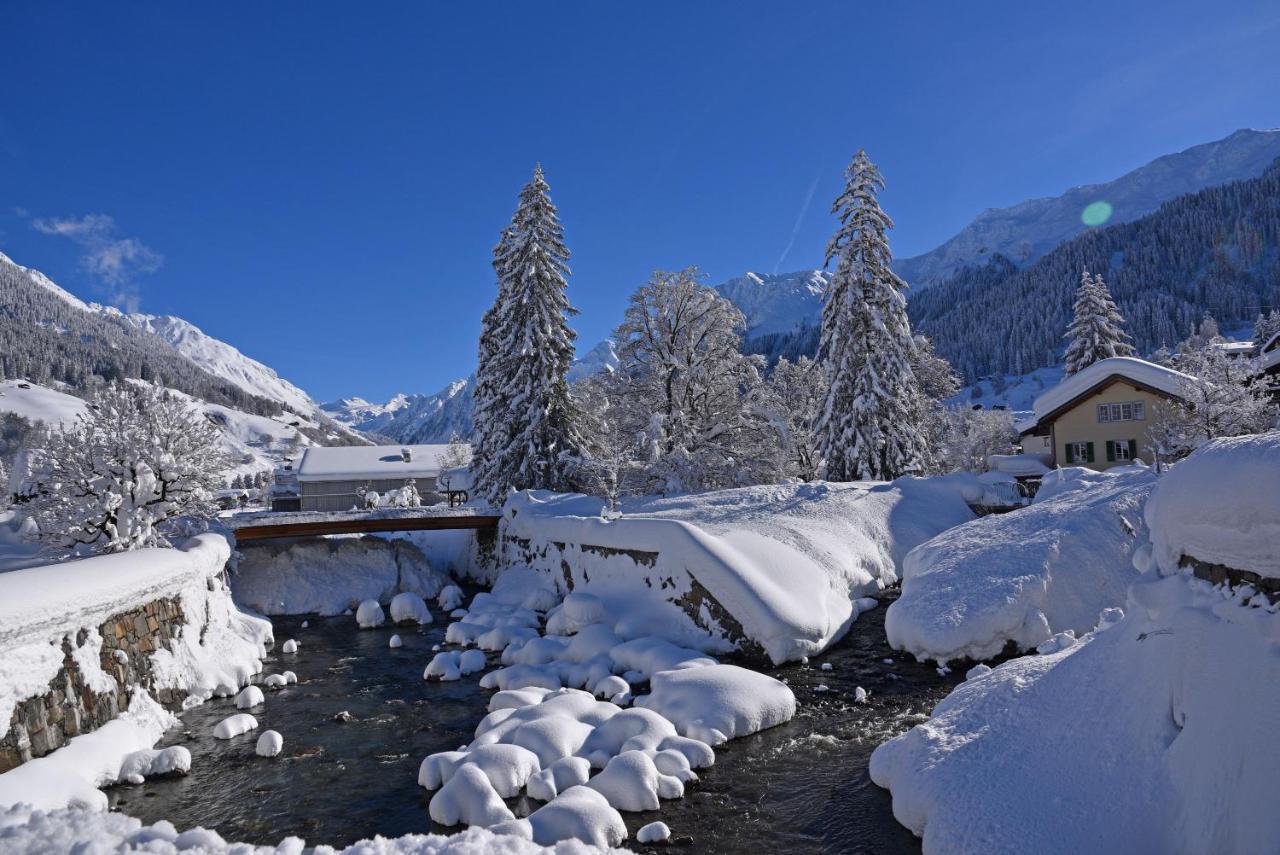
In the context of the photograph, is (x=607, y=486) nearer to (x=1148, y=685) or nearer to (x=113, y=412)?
(x=113, y=412)

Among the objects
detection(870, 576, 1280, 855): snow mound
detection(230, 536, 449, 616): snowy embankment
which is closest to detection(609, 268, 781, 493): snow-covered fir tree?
detection(230, 536, 449, 616): snowy embankment

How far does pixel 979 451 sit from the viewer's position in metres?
55.9

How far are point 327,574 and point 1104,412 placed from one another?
37.4 m

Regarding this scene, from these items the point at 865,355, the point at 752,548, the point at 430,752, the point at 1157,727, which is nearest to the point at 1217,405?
the point at 865,355

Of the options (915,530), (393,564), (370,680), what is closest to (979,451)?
(915,530)

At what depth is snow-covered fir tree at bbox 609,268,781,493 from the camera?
93.8ft

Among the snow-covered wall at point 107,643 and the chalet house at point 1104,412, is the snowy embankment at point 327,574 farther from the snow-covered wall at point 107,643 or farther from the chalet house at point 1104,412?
the chalet house at point 1104,412

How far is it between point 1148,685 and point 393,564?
78.2 feet

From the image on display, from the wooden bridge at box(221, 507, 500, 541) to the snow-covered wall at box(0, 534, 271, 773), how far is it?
22.8ft

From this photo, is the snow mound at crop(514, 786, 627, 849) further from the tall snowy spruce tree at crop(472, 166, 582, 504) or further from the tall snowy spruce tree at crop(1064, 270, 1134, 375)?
the tall snowy spruce tree at crop(1064, 270, 1134, 375)

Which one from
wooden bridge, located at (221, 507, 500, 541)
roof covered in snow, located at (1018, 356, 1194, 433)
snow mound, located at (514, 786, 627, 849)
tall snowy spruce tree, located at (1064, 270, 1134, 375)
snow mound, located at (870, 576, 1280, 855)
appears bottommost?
snow mound, located at (514, 786, 627, 849)

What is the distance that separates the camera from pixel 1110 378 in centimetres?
3494

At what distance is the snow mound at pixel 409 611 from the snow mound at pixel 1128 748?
1557 centimetres

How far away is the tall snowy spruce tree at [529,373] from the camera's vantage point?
97.6 feet
